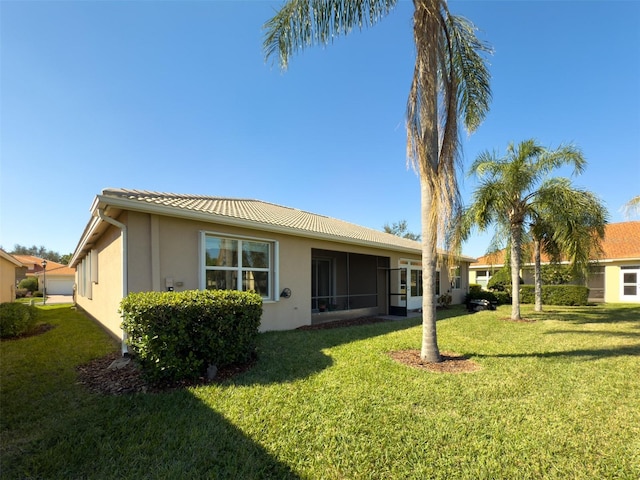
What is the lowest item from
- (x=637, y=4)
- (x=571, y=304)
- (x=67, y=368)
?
(x=571, y=304)

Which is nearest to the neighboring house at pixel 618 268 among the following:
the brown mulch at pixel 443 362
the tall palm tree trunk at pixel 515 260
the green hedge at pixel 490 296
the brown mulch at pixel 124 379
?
the green hedge at pixel 490 296

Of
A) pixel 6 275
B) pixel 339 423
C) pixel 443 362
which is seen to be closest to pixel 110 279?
pixel 339 423

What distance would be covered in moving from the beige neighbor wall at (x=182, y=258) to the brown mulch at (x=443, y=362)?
152 inches

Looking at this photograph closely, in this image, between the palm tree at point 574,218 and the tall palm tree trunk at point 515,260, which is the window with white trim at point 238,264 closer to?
the tall palm tree trunk at point 515,260

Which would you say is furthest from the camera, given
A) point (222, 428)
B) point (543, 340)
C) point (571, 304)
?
point (571, 304)

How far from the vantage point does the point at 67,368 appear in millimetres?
5621

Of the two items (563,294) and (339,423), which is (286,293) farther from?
(563,294)

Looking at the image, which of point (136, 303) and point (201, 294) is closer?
point (136, 303)

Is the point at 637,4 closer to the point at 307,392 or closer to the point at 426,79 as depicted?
the point at 426,79

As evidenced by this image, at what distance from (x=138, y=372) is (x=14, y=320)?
6.31 meters

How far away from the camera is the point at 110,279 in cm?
816

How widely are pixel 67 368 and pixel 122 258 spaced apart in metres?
2.17

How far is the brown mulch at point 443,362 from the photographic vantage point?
18.2ft

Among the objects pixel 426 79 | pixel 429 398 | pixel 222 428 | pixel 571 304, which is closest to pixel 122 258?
pixel 222 428
